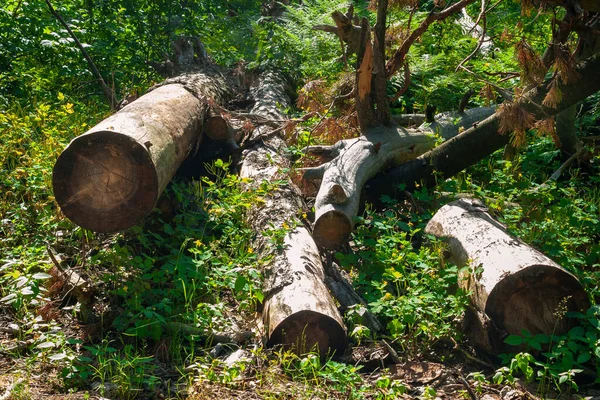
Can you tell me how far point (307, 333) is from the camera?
4.31m

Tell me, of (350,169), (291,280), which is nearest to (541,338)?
(291,280)

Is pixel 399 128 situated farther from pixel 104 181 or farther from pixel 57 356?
pixel 57 356

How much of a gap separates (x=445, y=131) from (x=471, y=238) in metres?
2.97

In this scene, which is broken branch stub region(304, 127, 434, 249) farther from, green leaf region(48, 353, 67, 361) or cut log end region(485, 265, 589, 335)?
green leaf region(48, 353, 67, 361)

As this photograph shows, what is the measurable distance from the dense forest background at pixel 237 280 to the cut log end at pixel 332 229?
141 mm

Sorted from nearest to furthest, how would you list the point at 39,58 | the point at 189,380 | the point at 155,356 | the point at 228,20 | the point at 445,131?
1. the point at 189,380
2. the point at 155,356
3. the point at 445,131
4. the point at 39,58
5. the point at 228,20

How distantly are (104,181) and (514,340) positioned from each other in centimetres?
301

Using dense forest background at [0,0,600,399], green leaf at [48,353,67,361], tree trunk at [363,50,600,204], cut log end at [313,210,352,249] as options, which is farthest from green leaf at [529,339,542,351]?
green leaf at [48,353,67,361]

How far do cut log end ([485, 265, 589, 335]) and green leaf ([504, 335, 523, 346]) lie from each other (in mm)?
264

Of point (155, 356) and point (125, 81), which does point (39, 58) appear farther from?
point (155, 356)

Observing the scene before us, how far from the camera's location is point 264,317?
15.0 feet

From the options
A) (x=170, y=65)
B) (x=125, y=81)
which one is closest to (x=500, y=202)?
(x=170, y=65)

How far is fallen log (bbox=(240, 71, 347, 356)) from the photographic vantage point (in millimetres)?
4297

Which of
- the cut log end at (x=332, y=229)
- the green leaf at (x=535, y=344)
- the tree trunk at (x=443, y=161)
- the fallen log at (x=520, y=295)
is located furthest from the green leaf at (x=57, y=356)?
the tree trunk at (x=443, y=161)
